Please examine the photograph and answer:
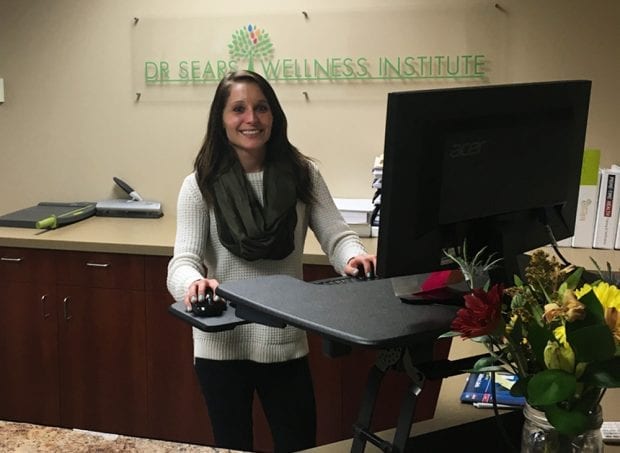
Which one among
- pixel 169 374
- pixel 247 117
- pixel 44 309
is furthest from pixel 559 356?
pixel 44 309

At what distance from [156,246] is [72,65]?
1.14m

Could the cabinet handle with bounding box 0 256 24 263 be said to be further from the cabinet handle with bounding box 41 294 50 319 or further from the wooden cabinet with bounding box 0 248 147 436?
the cabinet handle with bounding box 41 294 50 319

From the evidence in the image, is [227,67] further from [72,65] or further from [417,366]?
[417,366]

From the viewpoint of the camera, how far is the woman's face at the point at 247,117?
2.36 m

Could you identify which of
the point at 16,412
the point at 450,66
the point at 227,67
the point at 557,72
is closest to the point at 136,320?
the point at 16,412

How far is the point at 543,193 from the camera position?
5.20ft

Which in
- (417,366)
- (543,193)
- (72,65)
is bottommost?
(417,366)

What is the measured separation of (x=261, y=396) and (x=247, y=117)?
2.60ft

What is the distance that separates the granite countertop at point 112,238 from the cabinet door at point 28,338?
0.06 m

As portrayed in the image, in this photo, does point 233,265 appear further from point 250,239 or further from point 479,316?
point 479,316

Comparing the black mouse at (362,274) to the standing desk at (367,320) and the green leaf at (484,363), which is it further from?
the green leaf at (484,363)

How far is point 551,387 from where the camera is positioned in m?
1.03

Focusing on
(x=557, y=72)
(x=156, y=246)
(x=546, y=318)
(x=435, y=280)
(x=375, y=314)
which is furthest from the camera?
(x=557, y=72)

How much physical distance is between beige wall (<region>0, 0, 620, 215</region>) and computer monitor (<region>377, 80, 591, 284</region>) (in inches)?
73.3
